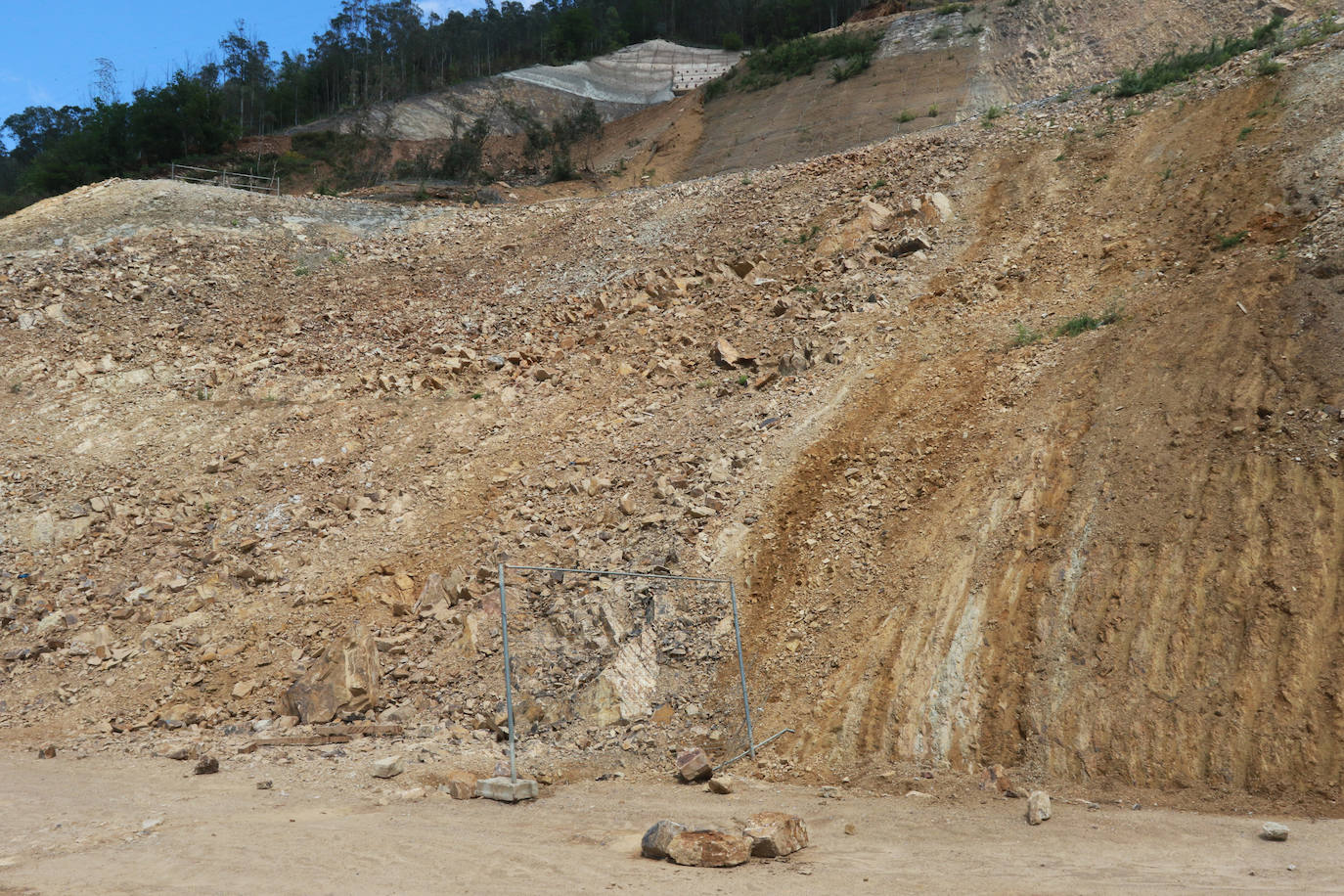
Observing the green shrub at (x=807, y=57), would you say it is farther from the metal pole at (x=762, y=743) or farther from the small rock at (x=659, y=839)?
the small rock at (x=659, y=839)

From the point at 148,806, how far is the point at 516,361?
8.51 m

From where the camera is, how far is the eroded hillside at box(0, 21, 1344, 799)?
288 inches

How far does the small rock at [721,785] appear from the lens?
7.09 metres

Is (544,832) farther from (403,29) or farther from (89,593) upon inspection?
(403,29)

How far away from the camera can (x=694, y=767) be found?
7.36 metres

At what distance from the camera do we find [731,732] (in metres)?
7.95

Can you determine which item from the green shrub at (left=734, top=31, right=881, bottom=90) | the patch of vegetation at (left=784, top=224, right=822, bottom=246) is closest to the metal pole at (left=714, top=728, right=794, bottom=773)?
the patch of vegetation at (left=784, top=224, right=822, bottom=246)

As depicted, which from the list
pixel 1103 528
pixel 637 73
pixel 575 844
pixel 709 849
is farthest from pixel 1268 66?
pixel 637 73

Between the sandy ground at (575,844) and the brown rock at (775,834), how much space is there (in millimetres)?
71

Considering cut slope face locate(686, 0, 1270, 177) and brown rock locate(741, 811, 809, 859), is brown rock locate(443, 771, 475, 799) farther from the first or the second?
cut slope face locate(686, 0, 1270, 177)

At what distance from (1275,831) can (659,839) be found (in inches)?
145

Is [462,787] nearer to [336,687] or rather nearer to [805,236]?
[336,687]

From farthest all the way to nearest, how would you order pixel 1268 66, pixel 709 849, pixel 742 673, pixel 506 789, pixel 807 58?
pixel 807 58 < pixel 1268 66 < pixel 742 673 < pixel 506 789 < pixel 709 849

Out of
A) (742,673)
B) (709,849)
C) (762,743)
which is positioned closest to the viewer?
(709,849)
